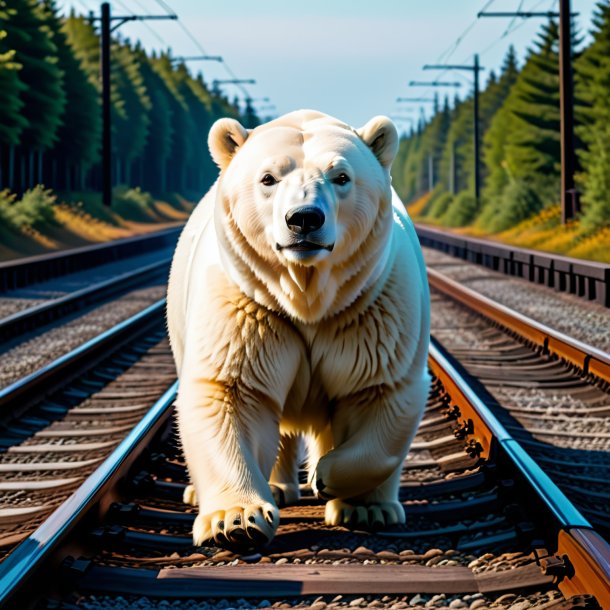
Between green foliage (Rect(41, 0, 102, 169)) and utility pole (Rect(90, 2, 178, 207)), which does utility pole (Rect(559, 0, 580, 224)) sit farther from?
green foliage (Rect(41, 0, 102, 169))

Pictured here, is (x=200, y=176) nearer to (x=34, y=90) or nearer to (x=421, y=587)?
(x=34, y=90)

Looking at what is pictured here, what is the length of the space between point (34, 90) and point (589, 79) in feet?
58.2

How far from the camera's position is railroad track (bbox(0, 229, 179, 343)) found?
1327 centimetres

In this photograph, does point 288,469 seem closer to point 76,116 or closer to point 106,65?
point 106,65

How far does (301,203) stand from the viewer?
146 inches

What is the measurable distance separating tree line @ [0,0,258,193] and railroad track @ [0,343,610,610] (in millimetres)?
24237

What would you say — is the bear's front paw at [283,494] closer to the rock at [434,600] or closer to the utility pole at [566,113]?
the rock at [434,600]

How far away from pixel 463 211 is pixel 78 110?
625 inches

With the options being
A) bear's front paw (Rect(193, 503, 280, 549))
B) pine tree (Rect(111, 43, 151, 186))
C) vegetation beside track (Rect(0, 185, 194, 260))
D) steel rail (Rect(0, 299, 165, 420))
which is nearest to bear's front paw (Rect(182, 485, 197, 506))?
bear's front paw (Rect(193, 503, 280, 549))

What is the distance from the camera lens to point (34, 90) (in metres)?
40.3

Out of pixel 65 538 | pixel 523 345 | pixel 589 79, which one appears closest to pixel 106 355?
pixel 523 345

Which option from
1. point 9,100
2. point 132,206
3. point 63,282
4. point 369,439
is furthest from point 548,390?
point 132,206

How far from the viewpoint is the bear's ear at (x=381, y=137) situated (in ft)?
13.9

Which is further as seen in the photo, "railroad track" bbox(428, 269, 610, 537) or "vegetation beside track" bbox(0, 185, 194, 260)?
"vegetation beside track" bbox(0, 185, 194, 260)
